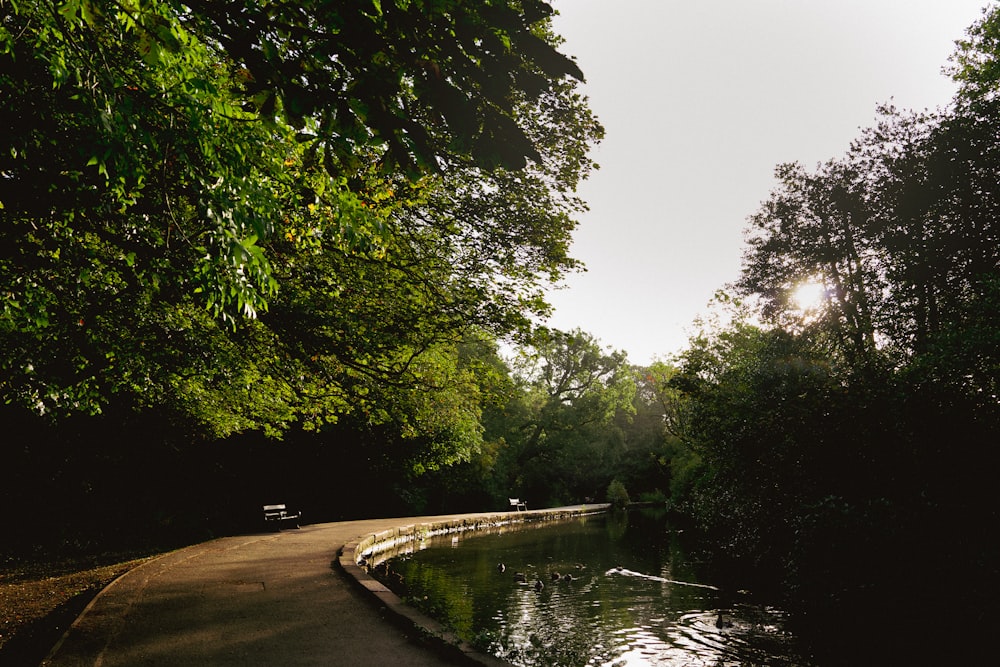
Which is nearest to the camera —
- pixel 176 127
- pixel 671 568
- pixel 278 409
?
pixel 176 127

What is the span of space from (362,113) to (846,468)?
11043 mm

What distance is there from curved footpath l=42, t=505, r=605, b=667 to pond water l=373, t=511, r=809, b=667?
0.94m

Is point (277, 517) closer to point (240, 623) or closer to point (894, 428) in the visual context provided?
point (240, 623)

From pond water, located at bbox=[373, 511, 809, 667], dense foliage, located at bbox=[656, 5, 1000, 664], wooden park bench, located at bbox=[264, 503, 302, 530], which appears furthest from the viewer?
wooden park bench, located at bbox=[264, 503, 302, 530]

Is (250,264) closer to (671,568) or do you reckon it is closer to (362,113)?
(362,113)

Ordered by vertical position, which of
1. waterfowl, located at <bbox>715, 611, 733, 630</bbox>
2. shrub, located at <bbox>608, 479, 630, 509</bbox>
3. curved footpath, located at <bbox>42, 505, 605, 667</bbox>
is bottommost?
shrub, located at <bbox>608, 479, 630, 509</bbox>

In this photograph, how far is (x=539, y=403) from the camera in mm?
50906

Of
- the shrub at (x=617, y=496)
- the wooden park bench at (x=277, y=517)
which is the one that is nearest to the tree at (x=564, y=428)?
the shrub at (x=617, y=496)

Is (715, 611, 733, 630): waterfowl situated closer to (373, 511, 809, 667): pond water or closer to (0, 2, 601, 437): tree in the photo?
(373, 511, 809, 667): pond water

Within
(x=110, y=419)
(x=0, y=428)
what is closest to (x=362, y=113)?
(x=0, y=428)

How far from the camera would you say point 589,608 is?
10578 mm

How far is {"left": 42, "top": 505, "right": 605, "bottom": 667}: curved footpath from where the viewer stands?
582 centimetres

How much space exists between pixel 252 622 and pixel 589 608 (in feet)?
19.2

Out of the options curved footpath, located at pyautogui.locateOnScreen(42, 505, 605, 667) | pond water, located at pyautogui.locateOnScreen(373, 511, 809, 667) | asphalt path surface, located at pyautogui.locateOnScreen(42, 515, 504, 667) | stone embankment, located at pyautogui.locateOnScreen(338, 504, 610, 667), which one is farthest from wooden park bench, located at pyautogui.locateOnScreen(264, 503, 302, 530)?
asphalt path surface, located at pyautogui.locateOnScreen(42, 515, 504, 667)
